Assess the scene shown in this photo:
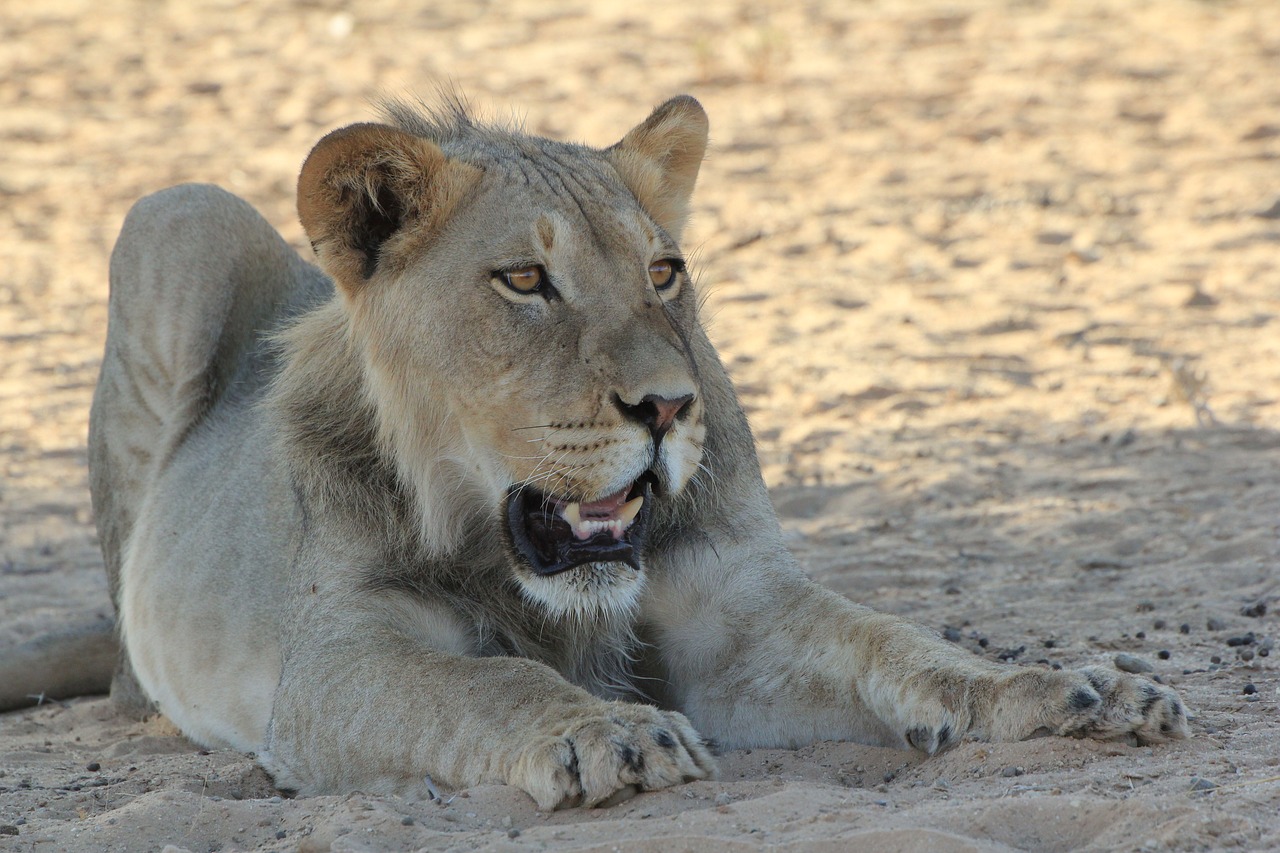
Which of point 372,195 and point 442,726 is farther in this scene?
point 372,195

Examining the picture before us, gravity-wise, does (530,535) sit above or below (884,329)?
below

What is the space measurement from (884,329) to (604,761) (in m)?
5.10

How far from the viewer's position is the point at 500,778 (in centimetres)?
329

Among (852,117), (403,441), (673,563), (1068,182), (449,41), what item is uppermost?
(449,41)

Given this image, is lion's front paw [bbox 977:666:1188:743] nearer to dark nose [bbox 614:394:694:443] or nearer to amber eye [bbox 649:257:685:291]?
dark nose [bbox 614:394:694:443]

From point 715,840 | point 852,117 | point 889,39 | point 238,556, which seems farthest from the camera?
point 889,39

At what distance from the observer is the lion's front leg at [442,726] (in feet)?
→ 10.4

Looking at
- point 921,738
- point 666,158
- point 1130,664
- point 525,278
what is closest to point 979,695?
point 921,738

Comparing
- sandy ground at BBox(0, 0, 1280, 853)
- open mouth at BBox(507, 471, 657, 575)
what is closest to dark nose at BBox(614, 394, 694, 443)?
open mouth at BBox(507, 471, 657, 575)

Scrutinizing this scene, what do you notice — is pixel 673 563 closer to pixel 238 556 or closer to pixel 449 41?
pixel 238 556

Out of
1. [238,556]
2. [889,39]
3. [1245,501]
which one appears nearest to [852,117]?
[889,39]

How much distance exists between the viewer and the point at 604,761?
3.13 meters

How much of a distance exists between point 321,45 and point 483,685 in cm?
965

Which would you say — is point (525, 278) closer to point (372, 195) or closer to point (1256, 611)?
point (372, 195)
